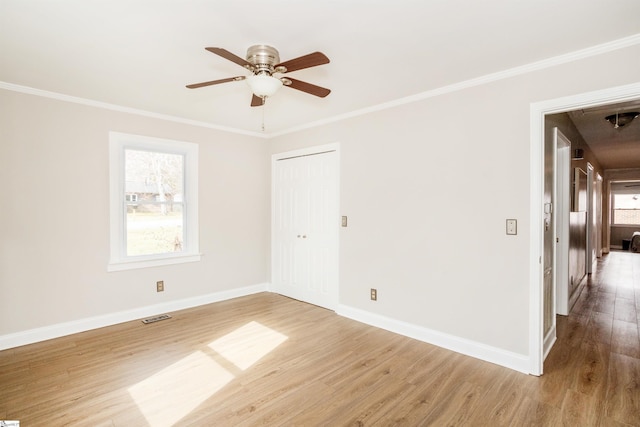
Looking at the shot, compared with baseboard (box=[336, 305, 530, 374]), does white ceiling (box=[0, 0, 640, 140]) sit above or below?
above

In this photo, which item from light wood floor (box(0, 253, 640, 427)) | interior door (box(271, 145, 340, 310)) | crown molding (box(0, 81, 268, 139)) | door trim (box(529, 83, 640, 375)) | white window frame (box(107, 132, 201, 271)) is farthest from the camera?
interior door (box(271, 145, 340, 310))

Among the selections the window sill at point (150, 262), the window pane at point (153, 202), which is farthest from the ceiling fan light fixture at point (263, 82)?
the window sill at point (150, 262)

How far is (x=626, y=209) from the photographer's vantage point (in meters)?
10.5

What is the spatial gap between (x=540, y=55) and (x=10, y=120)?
4593mm

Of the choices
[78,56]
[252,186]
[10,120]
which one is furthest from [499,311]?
Result: [10,120]

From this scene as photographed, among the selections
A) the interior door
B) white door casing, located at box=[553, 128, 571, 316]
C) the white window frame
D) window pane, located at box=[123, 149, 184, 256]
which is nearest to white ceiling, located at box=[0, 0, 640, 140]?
the white window frame

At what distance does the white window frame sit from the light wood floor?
2.46 feet

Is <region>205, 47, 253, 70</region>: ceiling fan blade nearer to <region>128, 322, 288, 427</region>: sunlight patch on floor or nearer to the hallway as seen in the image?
<region>128, 322, 288, 427</region>: sunlight patch on floor

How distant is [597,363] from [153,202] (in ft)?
15.8

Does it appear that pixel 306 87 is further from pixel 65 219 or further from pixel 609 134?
pixel 609 134

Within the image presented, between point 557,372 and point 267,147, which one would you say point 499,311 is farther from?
point 267,147

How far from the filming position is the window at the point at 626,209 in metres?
10.3

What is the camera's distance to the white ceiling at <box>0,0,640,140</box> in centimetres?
181

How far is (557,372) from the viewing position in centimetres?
257
